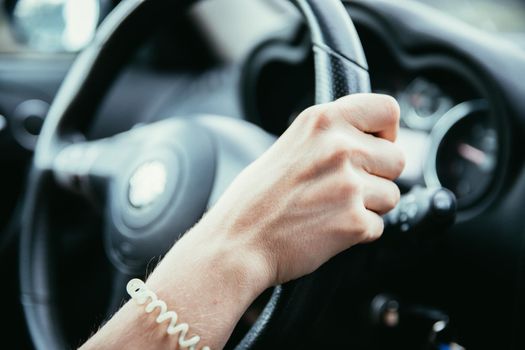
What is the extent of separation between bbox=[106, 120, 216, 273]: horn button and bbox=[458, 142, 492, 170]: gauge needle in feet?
2.00

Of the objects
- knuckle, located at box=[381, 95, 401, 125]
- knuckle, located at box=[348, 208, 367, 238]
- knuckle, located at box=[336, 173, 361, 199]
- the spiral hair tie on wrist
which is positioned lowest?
the spiral hair tie on wrist

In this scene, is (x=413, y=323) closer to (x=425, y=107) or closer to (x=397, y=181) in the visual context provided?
(x=397, y=181)

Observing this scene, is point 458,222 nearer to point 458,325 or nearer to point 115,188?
point 458,325

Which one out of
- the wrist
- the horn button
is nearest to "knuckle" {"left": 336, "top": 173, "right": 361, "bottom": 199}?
the wrist

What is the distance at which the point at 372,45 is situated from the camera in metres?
1.33

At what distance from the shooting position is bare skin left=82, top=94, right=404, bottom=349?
26.9 inches

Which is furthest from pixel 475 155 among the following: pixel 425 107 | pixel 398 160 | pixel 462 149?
pixel 398 160

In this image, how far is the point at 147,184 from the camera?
104 centimetres

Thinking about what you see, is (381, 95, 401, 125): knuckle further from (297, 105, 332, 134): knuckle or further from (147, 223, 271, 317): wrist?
(147, 223, 271, 317): wrist

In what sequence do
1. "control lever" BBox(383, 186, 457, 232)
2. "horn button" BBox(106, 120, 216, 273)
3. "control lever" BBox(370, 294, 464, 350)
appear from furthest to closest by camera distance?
"control lever" BBox(370, 294, 464, 350) < "horn button" BBox(106, 120, 216, 273) < "control lever" BBox(383, 186, 457, 232)

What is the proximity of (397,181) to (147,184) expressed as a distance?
0.45m

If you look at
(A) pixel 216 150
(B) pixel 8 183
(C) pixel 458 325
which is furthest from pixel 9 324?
(C) pixel 458 325

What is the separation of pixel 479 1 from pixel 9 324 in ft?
7.19

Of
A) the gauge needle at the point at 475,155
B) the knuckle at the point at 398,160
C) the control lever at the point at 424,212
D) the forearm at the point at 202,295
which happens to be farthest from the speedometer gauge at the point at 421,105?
the forearm at the point at 202,295
